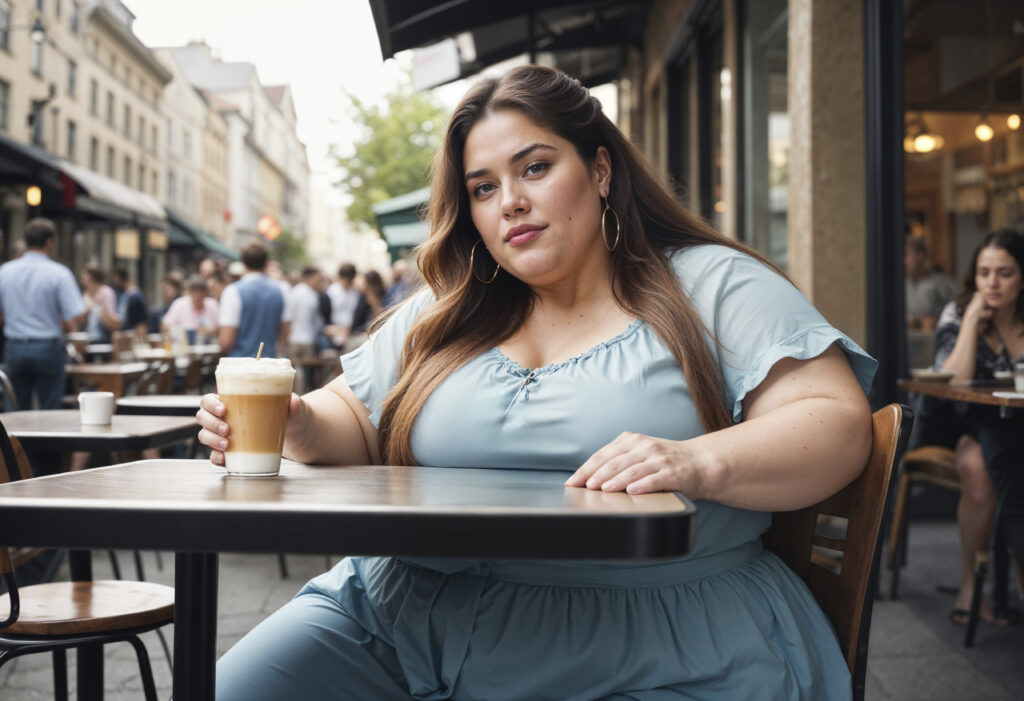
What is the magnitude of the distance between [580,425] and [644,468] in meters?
0.32

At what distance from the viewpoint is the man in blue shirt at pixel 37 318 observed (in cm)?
696

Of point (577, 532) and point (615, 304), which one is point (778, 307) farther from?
point (577, 532)

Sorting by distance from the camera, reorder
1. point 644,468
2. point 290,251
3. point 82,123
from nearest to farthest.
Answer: point 644,468, point 82,123, point 290,251

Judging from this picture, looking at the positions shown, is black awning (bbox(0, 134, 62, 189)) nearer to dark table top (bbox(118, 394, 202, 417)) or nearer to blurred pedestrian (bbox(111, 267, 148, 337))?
blurred pedestrian (bbox(111, 267, 148, 337))

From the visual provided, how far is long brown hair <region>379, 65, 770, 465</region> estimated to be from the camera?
5.60ft

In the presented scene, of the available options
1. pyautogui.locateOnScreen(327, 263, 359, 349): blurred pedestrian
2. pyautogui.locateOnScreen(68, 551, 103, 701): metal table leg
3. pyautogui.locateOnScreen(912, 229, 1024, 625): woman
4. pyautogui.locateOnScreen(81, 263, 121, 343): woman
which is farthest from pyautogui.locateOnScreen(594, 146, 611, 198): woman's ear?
pyautogui.locateOnScreen(81, 263, 121, 343): woman

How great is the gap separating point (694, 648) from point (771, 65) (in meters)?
5.81

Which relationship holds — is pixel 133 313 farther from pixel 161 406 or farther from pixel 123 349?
pixel 161 406

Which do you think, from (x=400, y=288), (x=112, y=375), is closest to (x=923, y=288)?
(x=400, y=288)

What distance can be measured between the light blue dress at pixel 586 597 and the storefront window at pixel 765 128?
196 inches

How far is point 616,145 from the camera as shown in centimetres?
184

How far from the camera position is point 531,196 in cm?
172

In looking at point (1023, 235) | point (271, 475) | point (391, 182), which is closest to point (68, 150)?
point (391, 182)

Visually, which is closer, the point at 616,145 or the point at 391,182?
the point at 616,145
